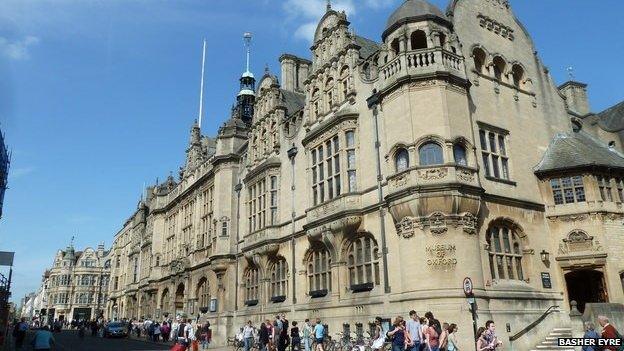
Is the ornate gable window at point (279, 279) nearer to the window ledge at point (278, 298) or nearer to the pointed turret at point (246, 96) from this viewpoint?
the window ledge at point (278, 298)

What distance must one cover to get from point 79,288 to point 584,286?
11844 cm

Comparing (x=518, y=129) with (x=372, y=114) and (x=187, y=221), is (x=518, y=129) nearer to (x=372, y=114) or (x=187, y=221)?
(x=372, y=114)

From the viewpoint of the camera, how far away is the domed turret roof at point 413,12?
25062 mm

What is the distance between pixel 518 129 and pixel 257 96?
68.9ft

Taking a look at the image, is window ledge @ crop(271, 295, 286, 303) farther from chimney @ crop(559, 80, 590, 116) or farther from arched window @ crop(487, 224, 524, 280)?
chimney @ crop(559, 80, 590, 116)

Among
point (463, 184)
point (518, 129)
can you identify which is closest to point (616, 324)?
point (463, 184)

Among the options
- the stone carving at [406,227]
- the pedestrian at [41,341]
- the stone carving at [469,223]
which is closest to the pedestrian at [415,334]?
the stone carving at [406,227]

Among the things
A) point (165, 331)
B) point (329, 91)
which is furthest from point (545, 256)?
point (165, 331)

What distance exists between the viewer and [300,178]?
1255 inches

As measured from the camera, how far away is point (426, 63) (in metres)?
24.1

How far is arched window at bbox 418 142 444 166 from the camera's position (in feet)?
74.4

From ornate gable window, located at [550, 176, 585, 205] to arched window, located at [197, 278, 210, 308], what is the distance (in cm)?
2827

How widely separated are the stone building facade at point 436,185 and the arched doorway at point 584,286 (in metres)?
0.10

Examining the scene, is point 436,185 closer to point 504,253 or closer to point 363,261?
point 504,253
